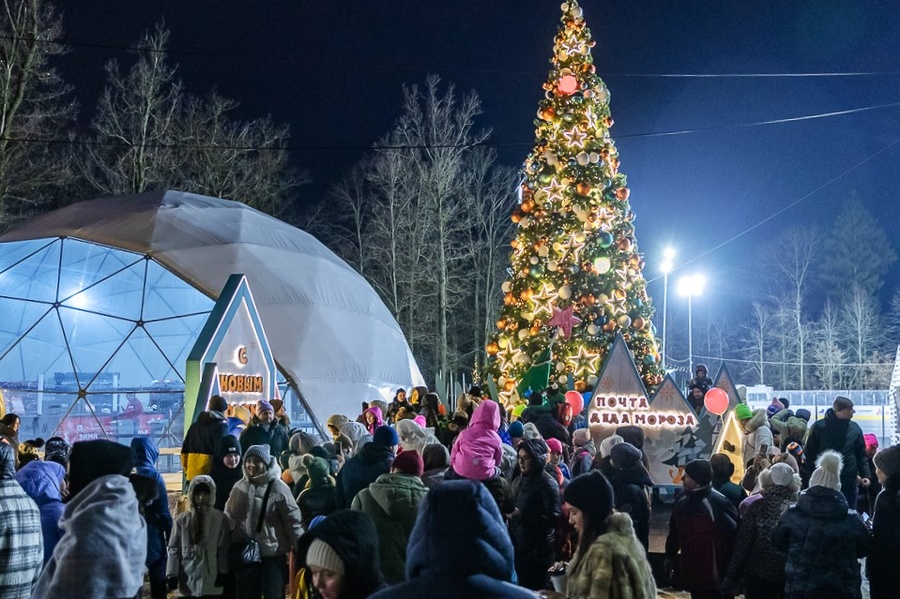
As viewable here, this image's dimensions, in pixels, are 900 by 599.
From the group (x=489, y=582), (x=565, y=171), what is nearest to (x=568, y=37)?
(x=565, y=171)

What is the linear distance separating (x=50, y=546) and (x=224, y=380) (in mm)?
5593

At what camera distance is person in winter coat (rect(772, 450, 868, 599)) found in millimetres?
5449

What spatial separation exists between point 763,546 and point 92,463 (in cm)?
435

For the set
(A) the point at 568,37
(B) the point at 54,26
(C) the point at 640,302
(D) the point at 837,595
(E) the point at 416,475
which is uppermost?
(B) the point at 54,26

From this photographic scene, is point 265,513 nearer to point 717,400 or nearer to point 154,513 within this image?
point 154,513

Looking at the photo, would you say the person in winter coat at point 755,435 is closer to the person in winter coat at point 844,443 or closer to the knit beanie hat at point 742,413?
the knit beanie hat at point 742,413

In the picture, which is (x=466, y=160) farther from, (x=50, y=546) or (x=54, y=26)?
(x=50, y=546)

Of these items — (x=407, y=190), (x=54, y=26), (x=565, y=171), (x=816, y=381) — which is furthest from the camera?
(x=816, y=381)

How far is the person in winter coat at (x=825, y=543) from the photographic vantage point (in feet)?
17.9

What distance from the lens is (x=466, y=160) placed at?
1580 inches

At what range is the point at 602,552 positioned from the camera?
3.96 m

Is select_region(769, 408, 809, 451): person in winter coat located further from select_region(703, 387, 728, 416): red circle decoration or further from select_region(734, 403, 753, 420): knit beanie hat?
select_region(703, 387, 728, 416): red circle decoration

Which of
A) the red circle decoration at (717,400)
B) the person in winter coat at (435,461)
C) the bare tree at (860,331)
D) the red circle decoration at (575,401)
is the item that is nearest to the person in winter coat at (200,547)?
the person in winter coat at (435,461)

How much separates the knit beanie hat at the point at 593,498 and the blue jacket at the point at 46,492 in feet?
12.3
